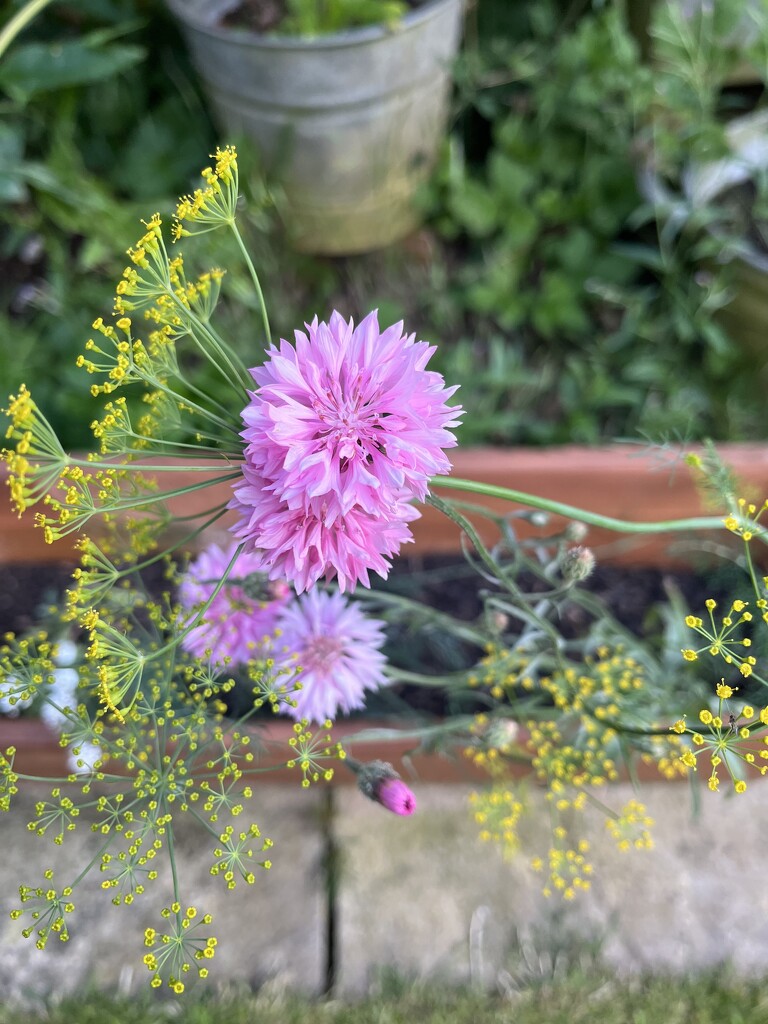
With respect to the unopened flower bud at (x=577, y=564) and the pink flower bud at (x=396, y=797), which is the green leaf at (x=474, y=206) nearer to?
the unopened flower bud at (x=577, y=564)

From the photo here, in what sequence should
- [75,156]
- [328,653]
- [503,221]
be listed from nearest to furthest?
[328,653] → [75,156] → [503,221]

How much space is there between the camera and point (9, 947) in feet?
3.28

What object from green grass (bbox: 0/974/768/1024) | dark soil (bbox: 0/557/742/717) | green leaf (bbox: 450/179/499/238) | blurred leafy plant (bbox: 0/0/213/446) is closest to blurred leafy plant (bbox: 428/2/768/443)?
green leaf (bbox: 450/179/499/238)

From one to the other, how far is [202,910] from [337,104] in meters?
1.05

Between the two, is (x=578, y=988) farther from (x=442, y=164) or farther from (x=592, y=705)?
(x=442, y=164)

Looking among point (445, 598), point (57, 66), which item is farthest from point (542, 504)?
point (57, 66)

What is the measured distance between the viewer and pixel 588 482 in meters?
1.00

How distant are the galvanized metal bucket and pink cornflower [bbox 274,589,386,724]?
693mm

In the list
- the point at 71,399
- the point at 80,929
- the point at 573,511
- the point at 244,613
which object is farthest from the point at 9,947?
the point at 573,511

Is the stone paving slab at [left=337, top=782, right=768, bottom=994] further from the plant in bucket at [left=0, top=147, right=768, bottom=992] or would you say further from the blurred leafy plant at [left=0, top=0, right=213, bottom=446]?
the blurred leafy plant at [left=0, top=0, right=213, bottom=446]

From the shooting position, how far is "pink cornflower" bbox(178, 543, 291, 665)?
0.70 meters

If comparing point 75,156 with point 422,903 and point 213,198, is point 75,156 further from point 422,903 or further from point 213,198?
point 422,903

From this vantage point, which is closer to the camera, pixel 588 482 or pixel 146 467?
pixel 146 467

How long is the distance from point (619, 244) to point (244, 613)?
0.94m
